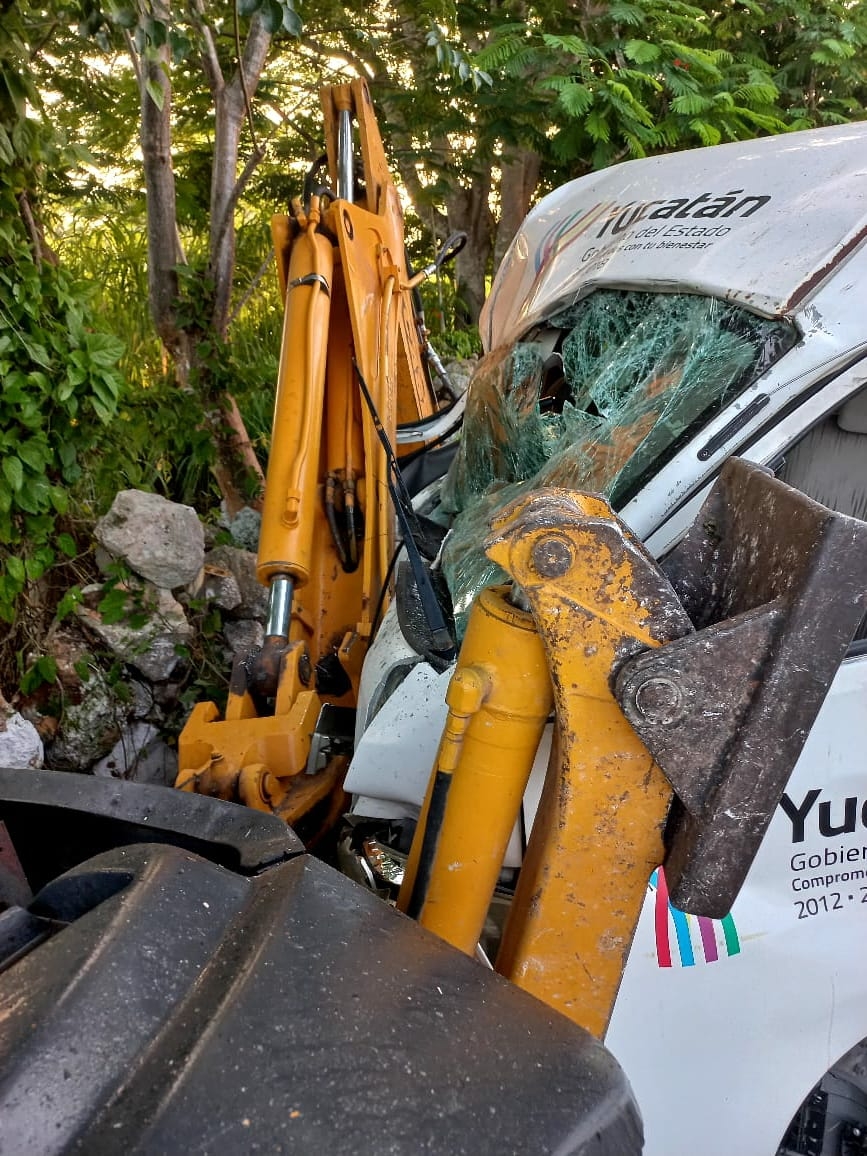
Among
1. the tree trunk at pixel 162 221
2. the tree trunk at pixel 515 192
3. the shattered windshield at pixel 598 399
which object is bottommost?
the shattered windshield at pixel 598 399

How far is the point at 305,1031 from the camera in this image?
2.61 ft

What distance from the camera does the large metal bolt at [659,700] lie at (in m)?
1.06

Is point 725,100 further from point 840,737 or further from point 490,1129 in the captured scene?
point 490,1129

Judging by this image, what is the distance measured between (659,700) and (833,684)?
0.55 m

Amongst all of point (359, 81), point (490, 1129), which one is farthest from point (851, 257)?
point (359, 81)

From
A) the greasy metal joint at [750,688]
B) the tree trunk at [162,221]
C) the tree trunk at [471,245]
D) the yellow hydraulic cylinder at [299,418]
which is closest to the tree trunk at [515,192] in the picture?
the tree trunk at [471,245]

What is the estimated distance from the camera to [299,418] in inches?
105

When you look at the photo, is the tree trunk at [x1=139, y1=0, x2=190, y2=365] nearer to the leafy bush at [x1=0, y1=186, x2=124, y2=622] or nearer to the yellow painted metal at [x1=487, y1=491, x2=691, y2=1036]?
the leafy bush at [x1=0, y1=186, x2=124, y2=622]

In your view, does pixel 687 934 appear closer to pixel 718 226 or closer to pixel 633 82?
pixel 718 226

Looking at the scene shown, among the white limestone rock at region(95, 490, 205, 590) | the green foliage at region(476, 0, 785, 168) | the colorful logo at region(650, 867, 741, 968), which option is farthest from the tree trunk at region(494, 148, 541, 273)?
the colorful logo at region(650, 867, 741, 968)

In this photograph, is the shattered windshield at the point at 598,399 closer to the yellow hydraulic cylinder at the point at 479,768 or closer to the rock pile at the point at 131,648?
the yellow hydraulic cylinder at the point at 479,768

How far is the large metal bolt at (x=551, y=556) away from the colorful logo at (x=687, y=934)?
601 millimetres

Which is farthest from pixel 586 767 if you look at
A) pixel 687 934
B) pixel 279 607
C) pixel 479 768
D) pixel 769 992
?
pixel 279 607

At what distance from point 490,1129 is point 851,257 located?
1.48 meters
